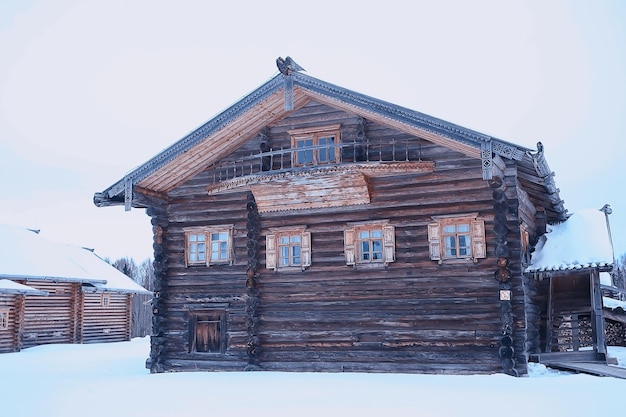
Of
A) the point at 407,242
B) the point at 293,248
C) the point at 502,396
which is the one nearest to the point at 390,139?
the point at 407,242

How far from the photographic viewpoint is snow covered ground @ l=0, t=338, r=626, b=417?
1082 cm

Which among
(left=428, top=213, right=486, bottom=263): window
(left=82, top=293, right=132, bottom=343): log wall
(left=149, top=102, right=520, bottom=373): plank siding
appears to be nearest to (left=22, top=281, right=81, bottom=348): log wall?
(left=82, top=293, right=132, bottom=343): log wall

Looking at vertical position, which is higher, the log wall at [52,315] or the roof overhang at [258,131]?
the roof overhang at [258,131]

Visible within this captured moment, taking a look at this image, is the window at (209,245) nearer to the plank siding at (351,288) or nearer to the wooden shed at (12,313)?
the plank siding at (351,288)

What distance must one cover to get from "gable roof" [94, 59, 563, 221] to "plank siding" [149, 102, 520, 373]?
384 millimetres

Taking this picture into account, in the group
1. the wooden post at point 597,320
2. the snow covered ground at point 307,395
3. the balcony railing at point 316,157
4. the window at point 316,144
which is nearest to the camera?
the snow covered ground at point 307,395

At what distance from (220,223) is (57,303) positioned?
18.9 meters

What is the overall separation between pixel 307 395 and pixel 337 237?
5.48 meters

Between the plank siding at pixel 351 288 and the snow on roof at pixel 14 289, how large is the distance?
12.7 metres

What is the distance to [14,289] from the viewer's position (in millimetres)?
28266

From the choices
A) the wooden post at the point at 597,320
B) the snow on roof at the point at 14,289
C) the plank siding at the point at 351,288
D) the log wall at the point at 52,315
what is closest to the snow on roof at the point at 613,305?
the wooden post at the point at 597,320

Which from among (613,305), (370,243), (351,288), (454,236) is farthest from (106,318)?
(613,305)

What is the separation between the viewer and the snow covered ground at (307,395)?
10.8m

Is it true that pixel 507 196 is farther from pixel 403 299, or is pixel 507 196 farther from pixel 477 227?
pixel 403 299
